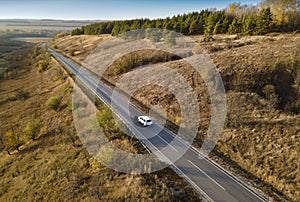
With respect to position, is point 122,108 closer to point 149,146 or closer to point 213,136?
point 149,146

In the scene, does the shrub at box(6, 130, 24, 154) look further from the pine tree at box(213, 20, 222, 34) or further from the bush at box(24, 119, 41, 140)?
the pine tree at box(213, 20, 222, 34)

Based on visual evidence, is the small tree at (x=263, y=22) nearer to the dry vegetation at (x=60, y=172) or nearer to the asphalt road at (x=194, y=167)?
the asphalt road at (x=194, y=167)

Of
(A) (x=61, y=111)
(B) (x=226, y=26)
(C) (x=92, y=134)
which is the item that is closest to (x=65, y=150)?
(C) (x=92, y=134)

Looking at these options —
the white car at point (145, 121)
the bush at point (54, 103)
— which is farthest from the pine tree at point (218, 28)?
the bush at point (54, 103)

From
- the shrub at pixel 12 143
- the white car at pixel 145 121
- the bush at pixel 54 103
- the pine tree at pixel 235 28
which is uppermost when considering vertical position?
the pine tree at pixel 235 28

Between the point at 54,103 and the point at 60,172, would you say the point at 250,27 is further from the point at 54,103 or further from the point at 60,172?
the point at 60,172

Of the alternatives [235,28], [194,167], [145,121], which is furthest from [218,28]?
[194,167]
